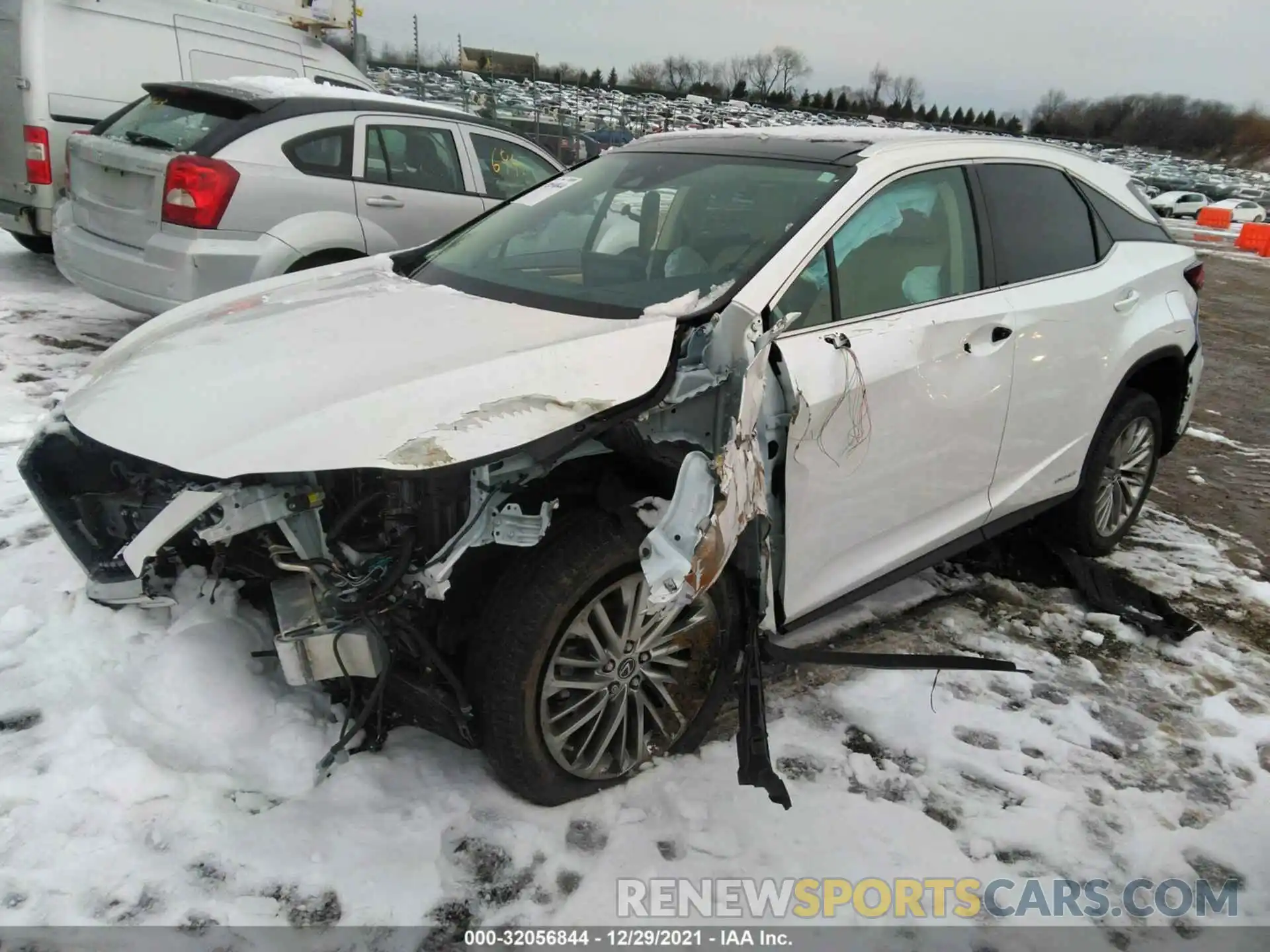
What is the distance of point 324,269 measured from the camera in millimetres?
3299

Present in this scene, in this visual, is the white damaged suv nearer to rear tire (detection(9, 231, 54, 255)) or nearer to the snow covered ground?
the snow covered ground

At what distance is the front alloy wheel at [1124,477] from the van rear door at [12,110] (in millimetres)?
7541

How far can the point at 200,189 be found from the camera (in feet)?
15.5

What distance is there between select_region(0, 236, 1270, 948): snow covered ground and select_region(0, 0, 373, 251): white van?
473cm

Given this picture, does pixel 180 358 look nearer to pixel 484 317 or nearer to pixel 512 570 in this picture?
pixel 484 317

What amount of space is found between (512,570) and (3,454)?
3194 mm

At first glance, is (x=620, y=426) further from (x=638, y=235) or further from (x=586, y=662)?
(x=638, y=235)

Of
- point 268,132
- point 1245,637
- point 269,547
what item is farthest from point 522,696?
point 268,132

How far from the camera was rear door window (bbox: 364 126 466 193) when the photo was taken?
18.1ft

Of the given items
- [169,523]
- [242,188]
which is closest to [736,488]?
[169,523]

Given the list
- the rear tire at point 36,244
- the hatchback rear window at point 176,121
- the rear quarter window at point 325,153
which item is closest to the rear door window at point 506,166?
the rear quarter window at point 325,153

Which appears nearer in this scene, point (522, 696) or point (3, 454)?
point (522, 696)

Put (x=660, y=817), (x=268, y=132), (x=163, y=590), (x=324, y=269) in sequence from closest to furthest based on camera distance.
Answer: (x=660, y=817), (x=163, y=590), (x=324, y=269), (x=268, y=132)

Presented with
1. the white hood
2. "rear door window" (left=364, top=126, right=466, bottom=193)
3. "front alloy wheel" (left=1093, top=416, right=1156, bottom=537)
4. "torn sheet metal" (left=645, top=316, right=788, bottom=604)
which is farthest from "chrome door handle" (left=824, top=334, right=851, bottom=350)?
"rear door window" (left=364, top=126, right=466, bottom=193)
